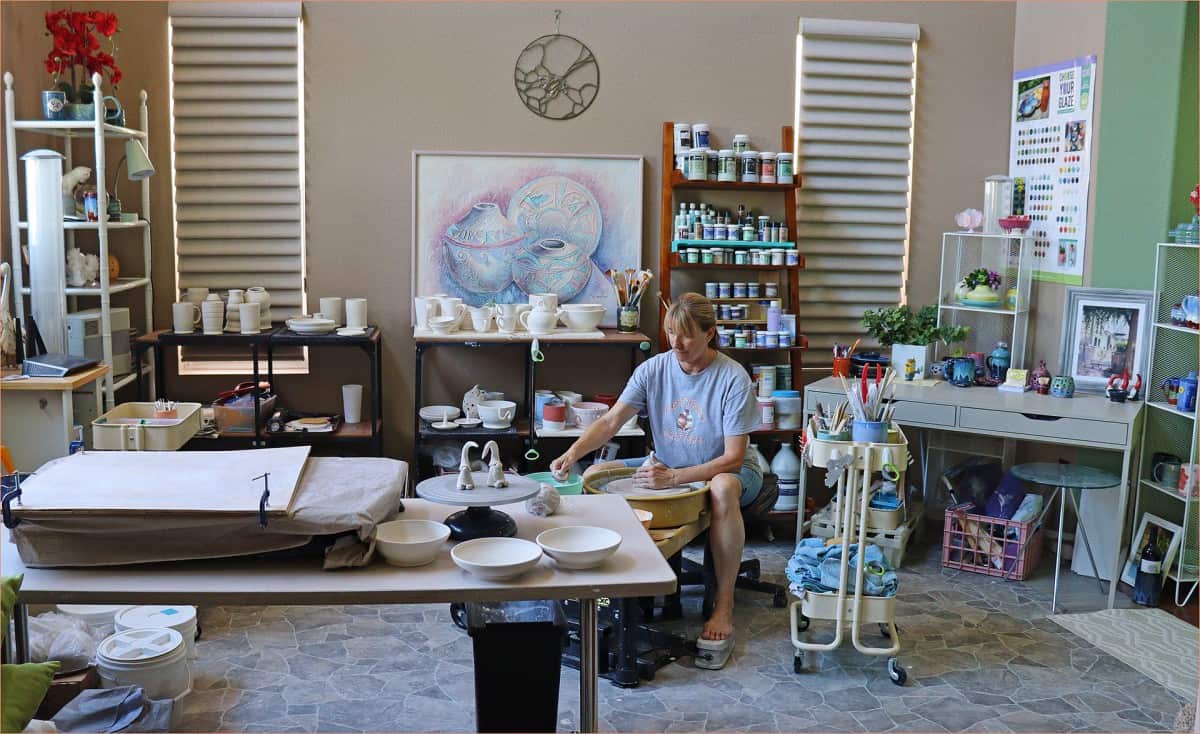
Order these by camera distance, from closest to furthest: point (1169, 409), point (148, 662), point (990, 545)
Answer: point (148, 662) < point (1169, 409) < point (990, 545)

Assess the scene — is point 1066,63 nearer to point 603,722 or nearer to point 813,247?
point 813,247

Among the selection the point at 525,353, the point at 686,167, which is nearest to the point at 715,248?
the point at 686,167

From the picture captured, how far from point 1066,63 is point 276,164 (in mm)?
4091

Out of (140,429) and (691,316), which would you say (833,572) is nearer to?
(691,316)

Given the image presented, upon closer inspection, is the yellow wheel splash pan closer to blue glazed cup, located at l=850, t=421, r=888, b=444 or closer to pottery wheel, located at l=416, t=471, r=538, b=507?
blue glazed cup, located at l=850, t=421, r=888, b=444

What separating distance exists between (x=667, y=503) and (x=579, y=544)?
1.32m

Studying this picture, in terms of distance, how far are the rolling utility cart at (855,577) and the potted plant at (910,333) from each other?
1.72 metres

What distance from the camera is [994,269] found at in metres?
6.12

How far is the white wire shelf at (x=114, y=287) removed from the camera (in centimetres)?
509

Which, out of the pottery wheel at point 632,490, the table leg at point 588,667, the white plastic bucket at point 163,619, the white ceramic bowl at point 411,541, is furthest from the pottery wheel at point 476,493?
the white plastic bucket at point 163,619

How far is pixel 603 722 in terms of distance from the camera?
151 inches

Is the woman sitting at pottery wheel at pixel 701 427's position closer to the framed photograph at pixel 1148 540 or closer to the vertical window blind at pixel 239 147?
the framed photograph at pixel 1148 540

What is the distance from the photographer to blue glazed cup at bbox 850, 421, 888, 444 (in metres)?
4.09

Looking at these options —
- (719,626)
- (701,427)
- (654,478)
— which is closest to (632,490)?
(654,478)
